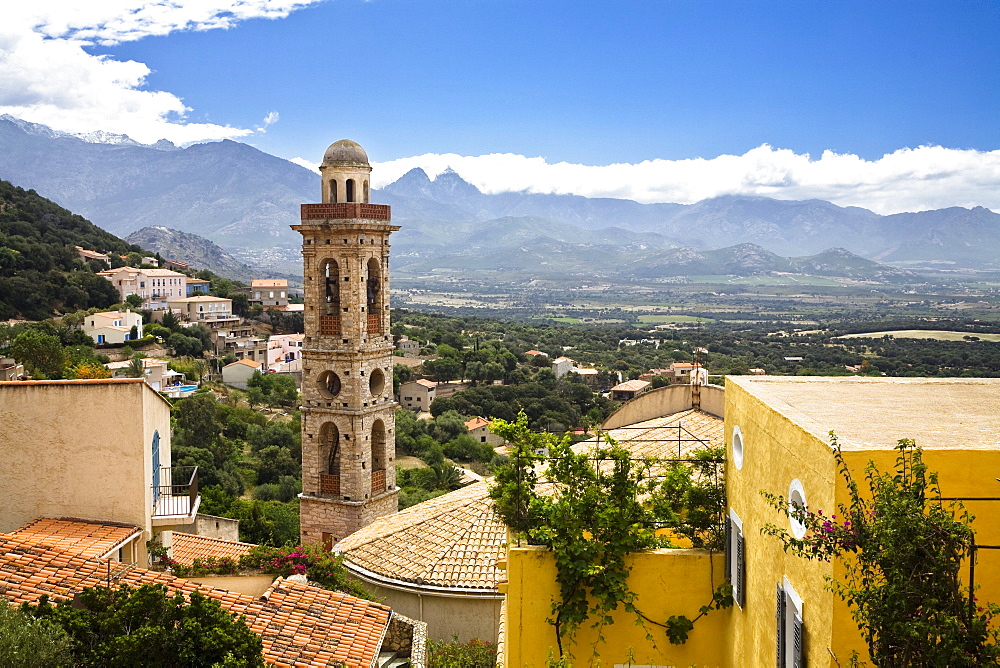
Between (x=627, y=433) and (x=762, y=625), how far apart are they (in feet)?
29.0

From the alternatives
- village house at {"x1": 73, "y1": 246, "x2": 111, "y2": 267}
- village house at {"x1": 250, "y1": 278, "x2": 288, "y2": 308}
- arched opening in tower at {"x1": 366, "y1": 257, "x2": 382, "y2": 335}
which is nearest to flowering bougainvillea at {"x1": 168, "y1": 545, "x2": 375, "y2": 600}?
arched opening in tower at {"x1": 366, "y1": 257, "x2": 382, "y2": 335}

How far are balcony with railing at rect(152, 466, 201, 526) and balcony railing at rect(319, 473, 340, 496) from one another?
7967 mm

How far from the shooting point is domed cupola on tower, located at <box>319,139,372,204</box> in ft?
62.6

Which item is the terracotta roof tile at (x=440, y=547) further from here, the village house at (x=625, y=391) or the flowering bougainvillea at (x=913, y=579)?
the village house at (x=625, y=391)

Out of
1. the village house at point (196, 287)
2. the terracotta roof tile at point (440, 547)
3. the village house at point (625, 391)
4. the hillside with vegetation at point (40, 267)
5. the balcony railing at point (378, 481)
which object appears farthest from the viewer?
the village house at point (196, 287)

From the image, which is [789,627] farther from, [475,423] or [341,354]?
[475,423]

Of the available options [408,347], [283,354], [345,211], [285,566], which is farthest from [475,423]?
[285,566]

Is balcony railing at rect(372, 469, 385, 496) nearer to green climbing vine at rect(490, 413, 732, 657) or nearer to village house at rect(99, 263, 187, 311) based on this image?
green climbing vine at rect(490, 413, 732, 657)

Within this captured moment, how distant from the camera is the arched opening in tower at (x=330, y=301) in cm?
1953

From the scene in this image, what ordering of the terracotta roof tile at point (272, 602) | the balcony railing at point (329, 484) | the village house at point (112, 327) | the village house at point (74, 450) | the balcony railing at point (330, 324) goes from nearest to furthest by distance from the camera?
the terracotta roof tile at point (272, 602) < the village house at point (74, 450) < the balcony railing at point (329, 484) < the balcony railing at point (330, 324) < the village house at point (112, 327)

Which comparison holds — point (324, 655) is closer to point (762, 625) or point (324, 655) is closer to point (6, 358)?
point (762, 625)

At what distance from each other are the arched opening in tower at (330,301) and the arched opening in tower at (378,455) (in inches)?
91.1

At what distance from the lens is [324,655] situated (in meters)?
9.38

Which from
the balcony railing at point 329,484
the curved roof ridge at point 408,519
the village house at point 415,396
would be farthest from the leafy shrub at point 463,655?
the village house at point 415,396
